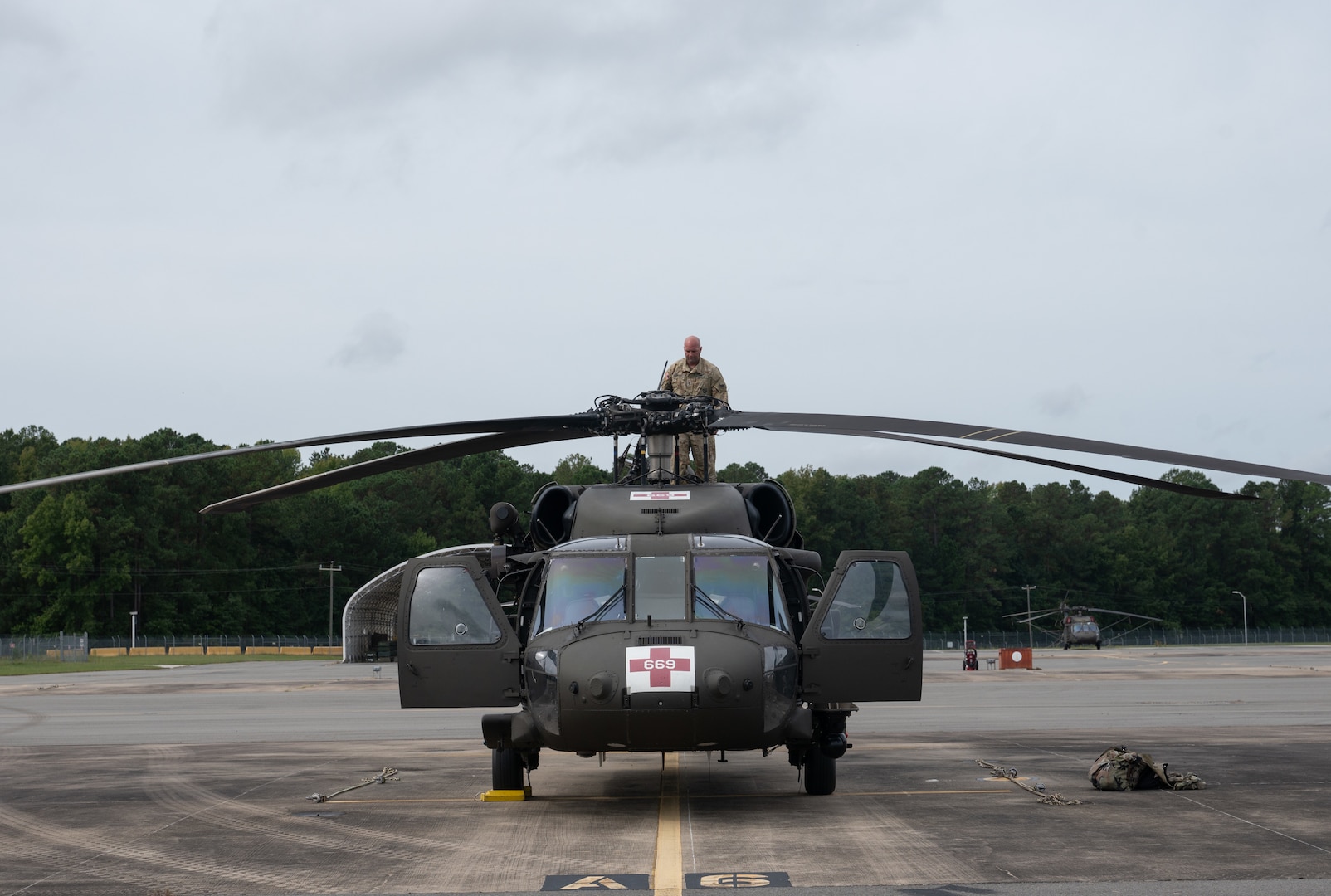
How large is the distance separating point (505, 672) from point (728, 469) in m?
115

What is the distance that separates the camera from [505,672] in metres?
10.5

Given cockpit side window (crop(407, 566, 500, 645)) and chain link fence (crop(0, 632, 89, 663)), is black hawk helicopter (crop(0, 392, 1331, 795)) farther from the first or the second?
chain link fence (crop(0, 632, 89, 663))

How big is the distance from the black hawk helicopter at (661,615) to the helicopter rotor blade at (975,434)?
2 cm

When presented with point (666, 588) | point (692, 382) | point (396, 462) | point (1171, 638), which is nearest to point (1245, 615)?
point (1171, 638)

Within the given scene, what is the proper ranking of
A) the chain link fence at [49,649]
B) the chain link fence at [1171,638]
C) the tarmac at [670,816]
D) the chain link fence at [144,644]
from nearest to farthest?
the tarmac at [670,816] < the chain link fence at [49,649] < the chain link fence at [144,644] < the chain link fence at [1171,638]

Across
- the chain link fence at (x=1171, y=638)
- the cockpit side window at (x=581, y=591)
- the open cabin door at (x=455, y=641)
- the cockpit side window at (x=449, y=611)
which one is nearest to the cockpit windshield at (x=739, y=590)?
the cockpit side window at (x=581, y=591)

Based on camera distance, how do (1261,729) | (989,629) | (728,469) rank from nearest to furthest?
(1261,729)
(728,469)
(989,629)

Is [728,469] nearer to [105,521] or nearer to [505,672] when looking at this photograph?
[105,521]

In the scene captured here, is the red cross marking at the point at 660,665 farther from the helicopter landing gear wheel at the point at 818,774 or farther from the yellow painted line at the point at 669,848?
the helicopter landing gear wheel at the point at 818,774

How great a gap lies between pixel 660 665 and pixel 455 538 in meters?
126

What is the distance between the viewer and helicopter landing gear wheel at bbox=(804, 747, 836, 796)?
11773 mm

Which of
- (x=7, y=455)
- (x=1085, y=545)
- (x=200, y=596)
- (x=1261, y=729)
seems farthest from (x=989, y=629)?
(x=1261, y=729)

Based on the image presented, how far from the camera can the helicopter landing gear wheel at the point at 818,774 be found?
11.8m

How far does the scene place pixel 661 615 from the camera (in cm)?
1012
